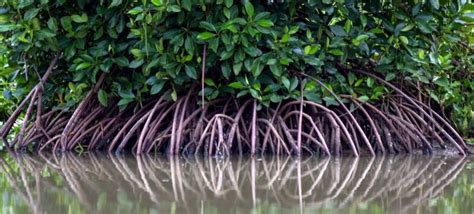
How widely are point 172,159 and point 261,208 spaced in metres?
1.95

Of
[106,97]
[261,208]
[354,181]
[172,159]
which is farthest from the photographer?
[106,97]

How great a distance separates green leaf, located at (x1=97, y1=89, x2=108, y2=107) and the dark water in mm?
392

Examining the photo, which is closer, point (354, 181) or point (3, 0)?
point (354, 181)

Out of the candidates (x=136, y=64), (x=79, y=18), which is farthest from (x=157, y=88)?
(x=79, y=18)

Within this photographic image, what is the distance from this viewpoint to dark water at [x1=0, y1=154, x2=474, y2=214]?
10.9 ft

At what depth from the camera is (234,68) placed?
201 inches

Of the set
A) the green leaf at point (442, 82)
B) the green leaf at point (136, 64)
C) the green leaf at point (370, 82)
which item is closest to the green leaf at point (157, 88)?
the green leaf at point (136, 64)

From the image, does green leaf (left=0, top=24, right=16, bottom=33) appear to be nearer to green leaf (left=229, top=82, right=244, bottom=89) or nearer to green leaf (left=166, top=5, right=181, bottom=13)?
green leaf (left=166, top=5, right=181, bottom=13)

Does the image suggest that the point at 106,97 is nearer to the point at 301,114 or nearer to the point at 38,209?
the point at 301,114

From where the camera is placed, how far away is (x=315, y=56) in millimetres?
5367

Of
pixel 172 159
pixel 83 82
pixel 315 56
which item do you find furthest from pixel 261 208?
pixel 83 82

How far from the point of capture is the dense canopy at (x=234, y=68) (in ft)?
16.9

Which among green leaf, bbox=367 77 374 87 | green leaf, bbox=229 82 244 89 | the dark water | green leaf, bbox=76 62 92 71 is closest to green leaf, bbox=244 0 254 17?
green leaf, bbox=229 82 244 89

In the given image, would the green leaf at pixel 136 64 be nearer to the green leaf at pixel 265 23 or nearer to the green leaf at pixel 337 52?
the green leaf at pixel 265 23
